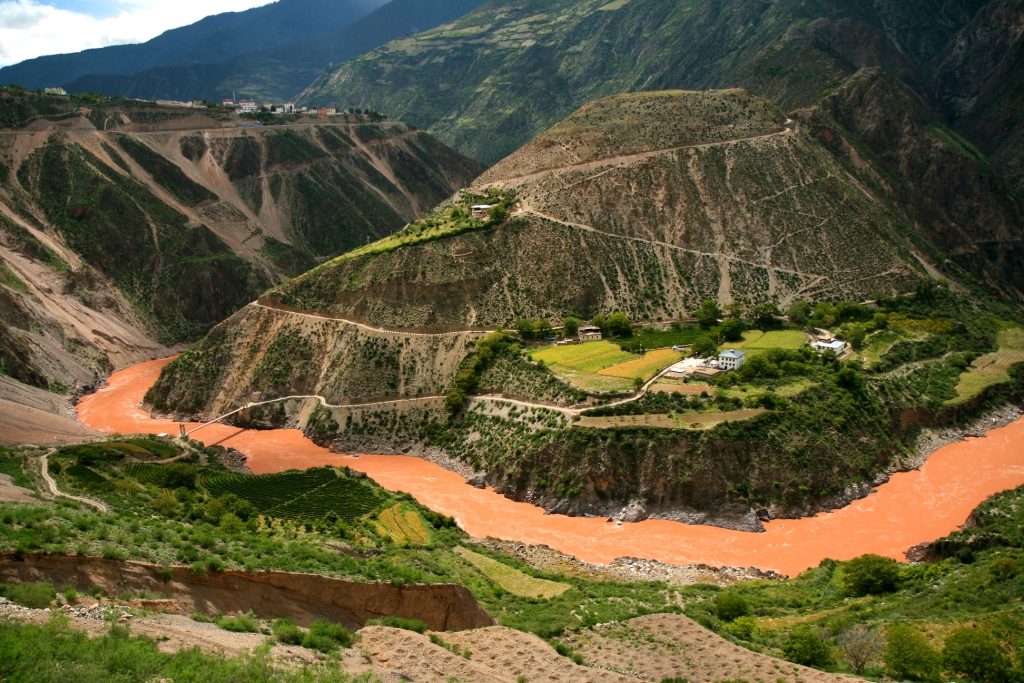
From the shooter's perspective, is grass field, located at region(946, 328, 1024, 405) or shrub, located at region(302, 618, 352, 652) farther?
grass field, located at region(946, 328, 1024, 405)

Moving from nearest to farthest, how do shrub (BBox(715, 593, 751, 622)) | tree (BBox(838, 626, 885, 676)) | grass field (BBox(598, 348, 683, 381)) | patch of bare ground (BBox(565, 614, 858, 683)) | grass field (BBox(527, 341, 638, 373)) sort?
1. patch of bare ground (BBox(565, 614, 858, 683))
2. tree (BBox(838, 626, 885, 676))
3. shrub (BBox(715, 593, 751, 622))
4. grass field (BBox(598, 348, 683, 381))
5. grass field (BBox(527, 341, 638, 373))

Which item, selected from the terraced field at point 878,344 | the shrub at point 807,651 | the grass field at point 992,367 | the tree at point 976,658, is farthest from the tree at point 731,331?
the tree at point 976,658

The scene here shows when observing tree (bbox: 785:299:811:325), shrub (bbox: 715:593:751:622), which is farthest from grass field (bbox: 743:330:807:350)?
shrub (bbox: 715:593:751:622)

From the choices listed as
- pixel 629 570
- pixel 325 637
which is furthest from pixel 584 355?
pixel 325 637

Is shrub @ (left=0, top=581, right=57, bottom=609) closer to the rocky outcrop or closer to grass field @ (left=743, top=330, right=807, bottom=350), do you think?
the rocky outcrop

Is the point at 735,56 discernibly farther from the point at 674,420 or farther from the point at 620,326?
the point at 674,420

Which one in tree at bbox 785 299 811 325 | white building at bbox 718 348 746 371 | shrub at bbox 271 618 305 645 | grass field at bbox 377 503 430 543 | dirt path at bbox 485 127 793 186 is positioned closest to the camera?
shrub at bbox 271 618 305 645

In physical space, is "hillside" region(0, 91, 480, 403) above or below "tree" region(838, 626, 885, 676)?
above

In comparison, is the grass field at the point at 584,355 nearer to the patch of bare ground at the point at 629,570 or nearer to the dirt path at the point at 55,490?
the patch of bare ground at the point at 629,570
